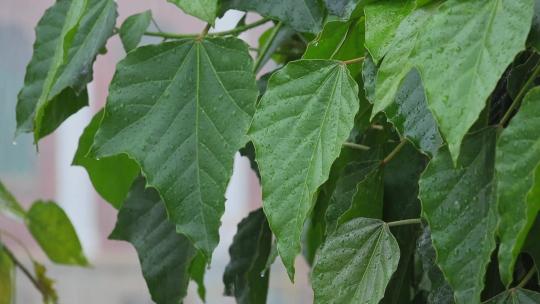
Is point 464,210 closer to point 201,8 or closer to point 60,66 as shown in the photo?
point 201,8

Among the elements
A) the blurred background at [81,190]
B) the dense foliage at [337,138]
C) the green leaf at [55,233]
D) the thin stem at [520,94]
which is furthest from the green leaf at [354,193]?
the blurred background at [81,190]

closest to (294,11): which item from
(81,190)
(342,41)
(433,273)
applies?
(342,41)

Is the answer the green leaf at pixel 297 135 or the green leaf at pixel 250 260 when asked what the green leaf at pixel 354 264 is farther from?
the green leaf at pixel 250 260

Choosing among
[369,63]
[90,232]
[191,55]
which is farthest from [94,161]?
[90,232]

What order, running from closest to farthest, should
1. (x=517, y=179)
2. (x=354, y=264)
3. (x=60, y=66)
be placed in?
(x=517, y=179) → (x=354, y=264) → (x=60, y=66)

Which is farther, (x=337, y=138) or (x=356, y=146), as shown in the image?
(x=356, y=146)

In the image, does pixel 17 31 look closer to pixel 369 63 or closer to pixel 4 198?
pixel 4 198
